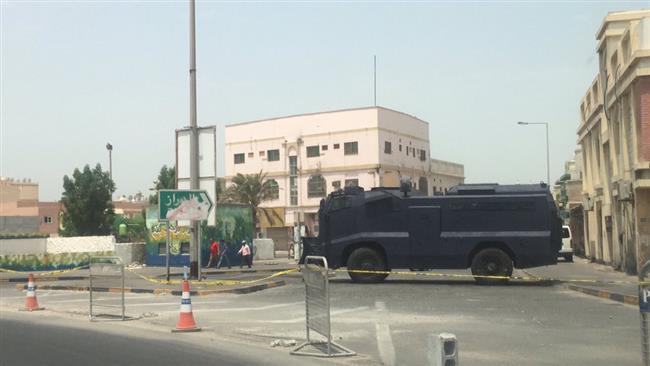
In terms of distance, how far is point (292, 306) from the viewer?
1573cm

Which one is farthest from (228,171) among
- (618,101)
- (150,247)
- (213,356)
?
(213,356)

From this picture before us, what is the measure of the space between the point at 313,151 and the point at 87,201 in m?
22.2

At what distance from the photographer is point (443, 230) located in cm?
2062

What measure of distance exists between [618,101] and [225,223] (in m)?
22.4

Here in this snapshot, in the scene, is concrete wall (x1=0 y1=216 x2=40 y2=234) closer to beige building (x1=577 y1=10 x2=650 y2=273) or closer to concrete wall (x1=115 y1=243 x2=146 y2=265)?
concrete wall (x1=115 y1=243 x2=146 y2=265)

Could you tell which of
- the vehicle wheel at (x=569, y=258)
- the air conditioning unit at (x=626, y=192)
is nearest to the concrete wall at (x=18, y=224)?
the vehicle wheel at (x=569, y=258)

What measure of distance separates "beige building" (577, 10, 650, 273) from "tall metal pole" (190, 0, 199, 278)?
14.6 m

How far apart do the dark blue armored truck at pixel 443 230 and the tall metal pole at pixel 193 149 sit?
449 cm

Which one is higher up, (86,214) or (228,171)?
(228,171)

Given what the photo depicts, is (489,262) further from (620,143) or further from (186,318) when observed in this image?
(186,318)

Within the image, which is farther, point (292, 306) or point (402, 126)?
point (402, 126)

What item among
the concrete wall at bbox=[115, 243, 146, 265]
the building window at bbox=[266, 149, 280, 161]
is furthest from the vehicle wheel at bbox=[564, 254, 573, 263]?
the building window at bbox=[266, 149, 280, 161]

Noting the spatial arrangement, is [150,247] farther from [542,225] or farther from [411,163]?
[411,163]

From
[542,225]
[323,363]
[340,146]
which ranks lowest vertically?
[323,363]
